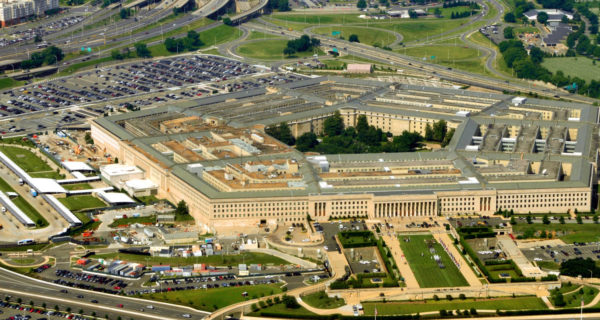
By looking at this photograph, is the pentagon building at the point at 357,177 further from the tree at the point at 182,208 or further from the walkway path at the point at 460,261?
the walkway path at the point at 460,261

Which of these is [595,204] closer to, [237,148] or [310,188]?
[310,188]

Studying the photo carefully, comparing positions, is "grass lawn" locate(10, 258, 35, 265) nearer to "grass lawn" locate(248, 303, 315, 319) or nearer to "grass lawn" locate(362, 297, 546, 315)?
"grass lawn" locate(248, 303, 315, 319)

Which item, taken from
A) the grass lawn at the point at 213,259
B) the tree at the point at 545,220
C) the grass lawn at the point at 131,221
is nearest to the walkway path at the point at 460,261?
the tree at the point at 545,220

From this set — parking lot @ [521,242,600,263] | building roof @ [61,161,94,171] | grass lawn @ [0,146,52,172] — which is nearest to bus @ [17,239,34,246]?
building roof @ [61,161,94,171]

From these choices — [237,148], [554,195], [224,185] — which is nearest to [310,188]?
[224,185]

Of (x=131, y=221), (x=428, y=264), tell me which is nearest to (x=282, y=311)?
(x=428, y=264)
